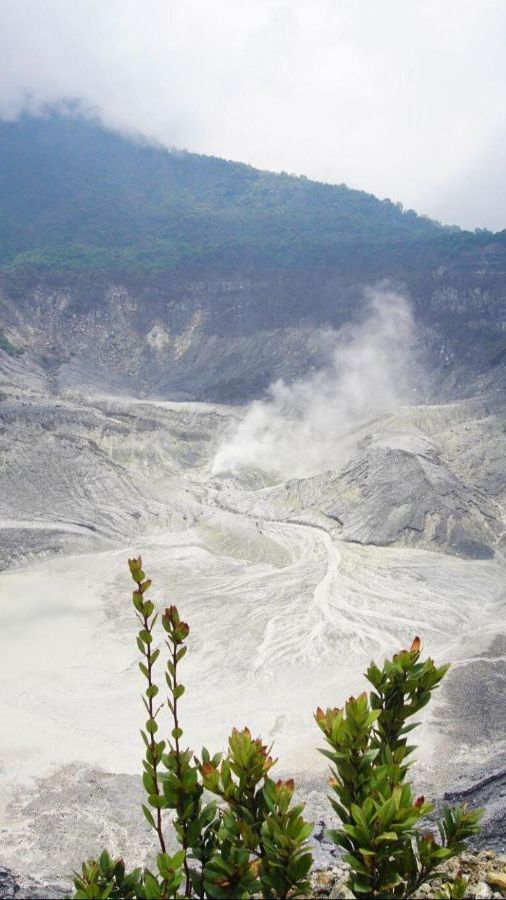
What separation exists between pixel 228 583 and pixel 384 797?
1265 inches

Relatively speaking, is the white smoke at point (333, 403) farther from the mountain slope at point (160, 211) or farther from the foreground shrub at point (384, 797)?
the foreground shrub at point (384, 797)

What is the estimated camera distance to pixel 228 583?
34219 millimetres

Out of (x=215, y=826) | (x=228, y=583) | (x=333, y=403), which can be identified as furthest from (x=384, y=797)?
(x=333, y=403)

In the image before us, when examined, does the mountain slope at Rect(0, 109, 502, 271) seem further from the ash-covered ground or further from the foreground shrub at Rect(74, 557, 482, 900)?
the foreground shrub at Rect(74, 557, 482, 900)

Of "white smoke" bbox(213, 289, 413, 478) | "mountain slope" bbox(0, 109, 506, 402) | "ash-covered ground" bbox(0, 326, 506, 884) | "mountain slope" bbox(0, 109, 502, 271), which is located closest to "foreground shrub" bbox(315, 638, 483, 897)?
"ash-covered ground" bbox(0, 326, 506, 884)

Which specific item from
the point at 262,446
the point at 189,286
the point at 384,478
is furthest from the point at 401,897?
the point at 189,286

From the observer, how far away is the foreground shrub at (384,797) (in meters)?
2.56

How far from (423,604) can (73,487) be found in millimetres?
26487

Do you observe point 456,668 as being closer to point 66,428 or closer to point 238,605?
point 238,605

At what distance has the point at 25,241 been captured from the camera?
4432 inches

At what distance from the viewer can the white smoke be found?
58.2 m

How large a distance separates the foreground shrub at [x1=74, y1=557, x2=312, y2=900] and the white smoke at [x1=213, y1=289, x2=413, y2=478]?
49.5m

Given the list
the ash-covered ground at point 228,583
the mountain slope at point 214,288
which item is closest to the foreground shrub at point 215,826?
→ the ash-covered ground at point 228,583

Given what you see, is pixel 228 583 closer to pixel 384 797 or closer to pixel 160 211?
pixel 384 797
